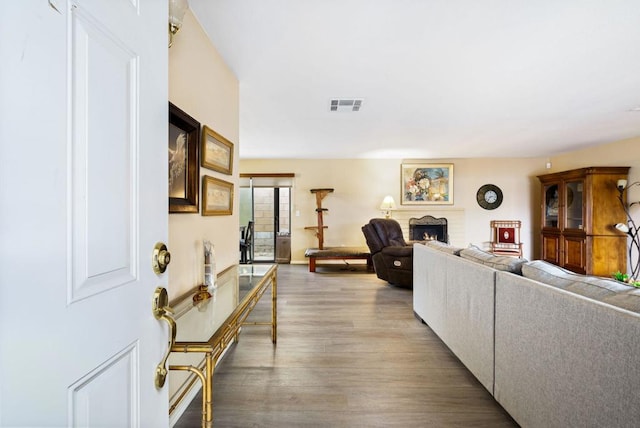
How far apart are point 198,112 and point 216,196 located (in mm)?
607

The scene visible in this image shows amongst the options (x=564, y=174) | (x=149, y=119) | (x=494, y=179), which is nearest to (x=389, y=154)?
(x=494, y=179)

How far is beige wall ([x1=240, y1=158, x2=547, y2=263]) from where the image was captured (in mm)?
6836

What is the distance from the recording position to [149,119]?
706 millimetres

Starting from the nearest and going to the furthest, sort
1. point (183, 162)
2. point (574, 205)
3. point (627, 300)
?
point (627, 300)
point (183, 162)
point (574, 205)

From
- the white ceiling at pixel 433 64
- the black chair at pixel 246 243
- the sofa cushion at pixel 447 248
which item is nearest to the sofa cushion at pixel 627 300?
the sofa cushion at pixel 447 248

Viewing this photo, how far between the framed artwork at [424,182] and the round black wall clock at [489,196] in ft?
2.43

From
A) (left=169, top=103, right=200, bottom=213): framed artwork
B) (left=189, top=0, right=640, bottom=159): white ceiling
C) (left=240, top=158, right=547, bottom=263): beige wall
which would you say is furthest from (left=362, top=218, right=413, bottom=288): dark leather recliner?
(left=169, top=103, right=200, bottom=213): framed artwork

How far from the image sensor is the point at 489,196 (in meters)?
6.85

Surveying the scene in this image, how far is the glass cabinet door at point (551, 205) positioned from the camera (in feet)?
19.6

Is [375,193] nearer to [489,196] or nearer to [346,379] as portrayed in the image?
[489,196]

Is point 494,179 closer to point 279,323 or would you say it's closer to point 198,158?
point 279,323

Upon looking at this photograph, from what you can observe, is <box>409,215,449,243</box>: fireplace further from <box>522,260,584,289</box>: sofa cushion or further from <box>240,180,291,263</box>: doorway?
<box>522,260,584,289</box>: sofa cushion

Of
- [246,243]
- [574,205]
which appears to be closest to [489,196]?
[574,205]

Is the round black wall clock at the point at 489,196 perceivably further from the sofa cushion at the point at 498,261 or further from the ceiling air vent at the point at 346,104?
the sofa cushion at the point at 498,261
